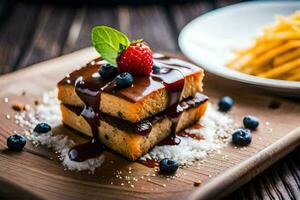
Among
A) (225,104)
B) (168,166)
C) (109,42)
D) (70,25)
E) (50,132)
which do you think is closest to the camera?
(168,166)

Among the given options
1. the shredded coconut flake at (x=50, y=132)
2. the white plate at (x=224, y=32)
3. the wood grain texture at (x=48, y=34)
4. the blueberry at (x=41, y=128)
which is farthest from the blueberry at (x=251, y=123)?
the wood grain texture at (x=48, y=34)

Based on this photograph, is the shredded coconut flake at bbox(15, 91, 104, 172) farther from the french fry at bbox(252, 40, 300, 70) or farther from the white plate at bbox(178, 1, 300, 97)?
the french fry at bbox(252, 40, 300, 70)

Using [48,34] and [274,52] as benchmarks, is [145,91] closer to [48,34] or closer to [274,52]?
[274,52]

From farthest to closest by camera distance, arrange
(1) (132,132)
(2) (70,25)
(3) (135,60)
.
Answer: (2) (70,25) < (3) (135,60) < (1) (132,132)

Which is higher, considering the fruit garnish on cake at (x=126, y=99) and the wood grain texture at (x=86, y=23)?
the fruit garnish on cake at (x=126, y=99)

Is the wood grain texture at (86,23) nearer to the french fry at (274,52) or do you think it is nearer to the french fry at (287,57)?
the french fry at (274,52)

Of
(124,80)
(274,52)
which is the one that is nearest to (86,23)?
(274,52)
